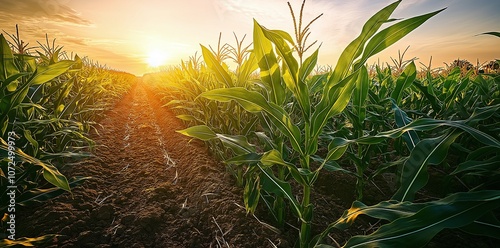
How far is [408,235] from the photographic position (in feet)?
2.28

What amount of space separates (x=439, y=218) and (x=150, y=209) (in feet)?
5.55

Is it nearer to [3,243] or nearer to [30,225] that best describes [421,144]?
[3,243]

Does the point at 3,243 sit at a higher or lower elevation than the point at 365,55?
lower

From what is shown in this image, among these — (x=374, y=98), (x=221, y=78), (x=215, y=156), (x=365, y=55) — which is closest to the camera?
(x=365, y=55)

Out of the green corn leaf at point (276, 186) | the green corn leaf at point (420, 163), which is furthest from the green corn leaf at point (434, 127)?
the green corn leaf at point (276, 186)

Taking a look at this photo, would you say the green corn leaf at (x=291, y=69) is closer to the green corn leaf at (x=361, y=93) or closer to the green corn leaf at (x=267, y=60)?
the green corn leaf at (x=267, y=60)

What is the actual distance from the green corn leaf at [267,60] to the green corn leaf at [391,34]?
40 cm

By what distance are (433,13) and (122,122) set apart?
5144 millimetres

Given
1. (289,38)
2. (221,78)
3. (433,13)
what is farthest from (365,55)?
(221,78)

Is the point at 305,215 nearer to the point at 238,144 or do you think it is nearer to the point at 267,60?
the point at 238,144

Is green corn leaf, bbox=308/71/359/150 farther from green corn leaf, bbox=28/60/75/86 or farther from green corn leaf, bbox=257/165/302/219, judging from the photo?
green corn leaf, bbox=28/60/75/86

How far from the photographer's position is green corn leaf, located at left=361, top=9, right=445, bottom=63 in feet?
2.84

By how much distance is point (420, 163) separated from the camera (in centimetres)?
96

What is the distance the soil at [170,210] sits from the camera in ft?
4.72
